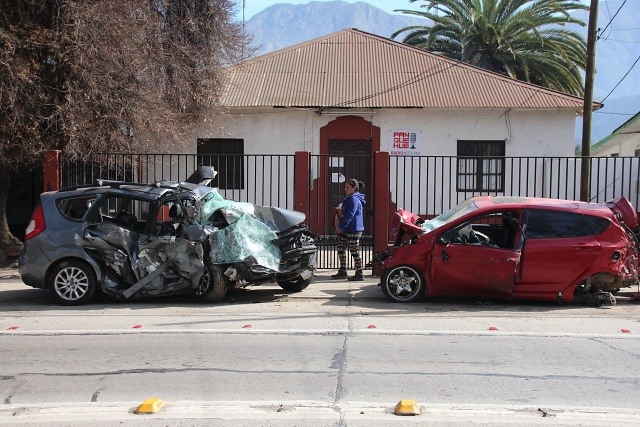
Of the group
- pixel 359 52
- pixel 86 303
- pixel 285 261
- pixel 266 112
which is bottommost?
pixel 86 303

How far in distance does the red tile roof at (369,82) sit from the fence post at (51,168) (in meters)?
6.03

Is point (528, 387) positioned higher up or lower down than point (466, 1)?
lower down

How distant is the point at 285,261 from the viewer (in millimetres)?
9852

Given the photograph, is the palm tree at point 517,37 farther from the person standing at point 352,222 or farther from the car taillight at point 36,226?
the car taillight at point 36,226

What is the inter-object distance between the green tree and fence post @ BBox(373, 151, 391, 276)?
4712mm

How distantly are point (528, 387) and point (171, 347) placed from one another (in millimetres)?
3612

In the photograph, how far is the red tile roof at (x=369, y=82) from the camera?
17781 millimetres

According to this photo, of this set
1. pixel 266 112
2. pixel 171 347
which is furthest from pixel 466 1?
pixel 171 347

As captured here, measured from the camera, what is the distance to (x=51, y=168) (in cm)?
1247

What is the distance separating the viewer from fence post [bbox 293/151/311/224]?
509 inches

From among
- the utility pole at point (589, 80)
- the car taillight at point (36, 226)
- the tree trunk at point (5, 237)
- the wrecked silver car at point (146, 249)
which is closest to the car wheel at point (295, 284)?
the wrecked silver car at point (146, 249)

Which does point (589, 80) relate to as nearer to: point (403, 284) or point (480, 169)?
point (480, 169)

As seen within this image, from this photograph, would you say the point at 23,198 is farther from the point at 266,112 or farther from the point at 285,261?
the point at 285,261

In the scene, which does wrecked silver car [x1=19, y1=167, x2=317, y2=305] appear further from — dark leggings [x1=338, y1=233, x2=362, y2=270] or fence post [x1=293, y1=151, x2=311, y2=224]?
fence post [x1=293, y1=151, x2=311, y2=224]
